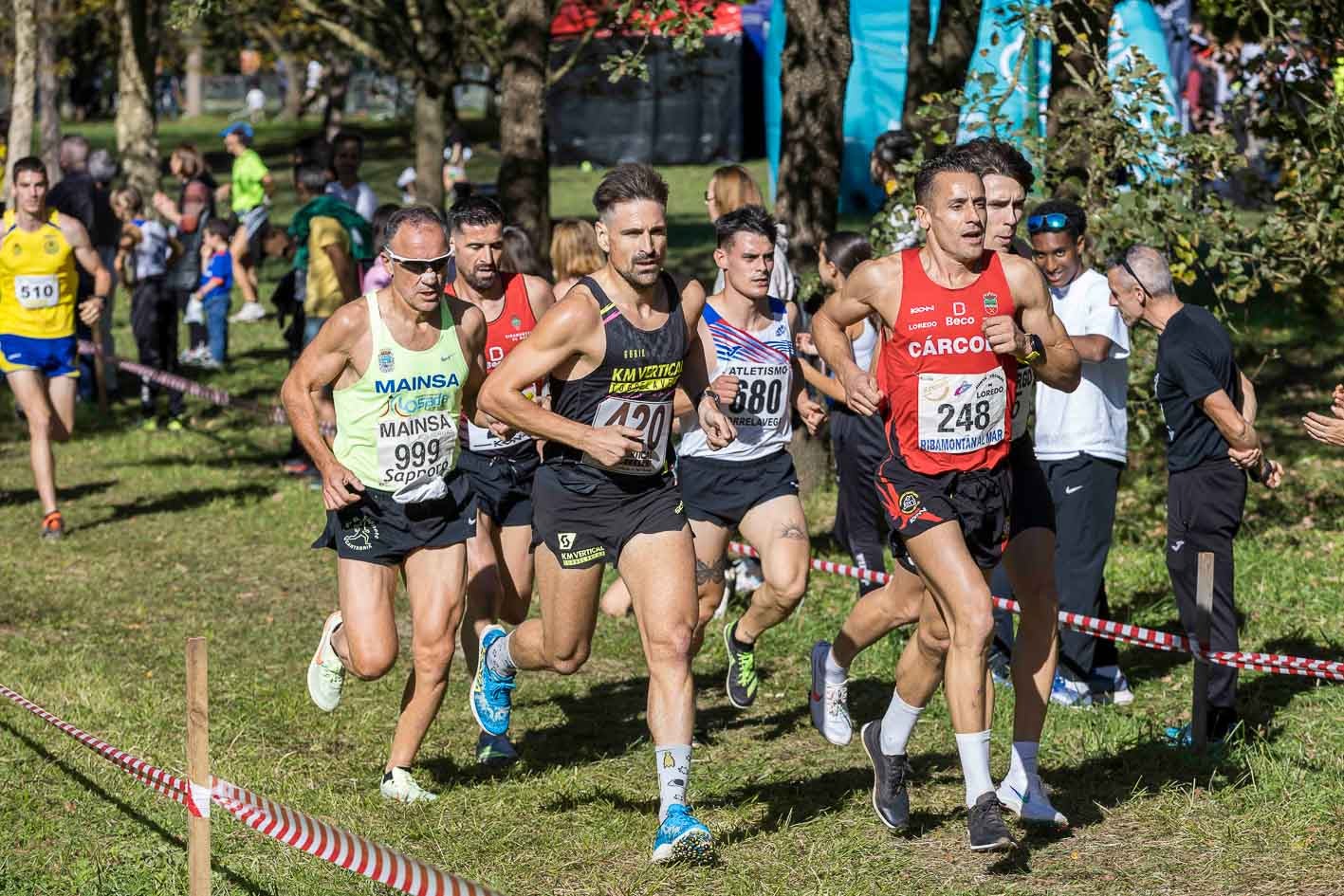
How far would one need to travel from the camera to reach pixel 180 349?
20266 millimetres

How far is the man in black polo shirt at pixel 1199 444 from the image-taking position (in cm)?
702

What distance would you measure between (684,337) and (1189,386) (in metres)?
2.13

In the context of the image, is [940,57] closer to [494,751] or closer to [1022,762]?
[494,751]

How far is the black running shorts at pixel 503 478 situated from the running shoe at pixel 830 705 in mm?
1457

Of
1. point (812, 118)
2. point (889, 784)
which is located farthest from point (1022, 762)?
point (812, 118)

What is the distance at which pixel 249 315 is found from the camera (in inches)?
854

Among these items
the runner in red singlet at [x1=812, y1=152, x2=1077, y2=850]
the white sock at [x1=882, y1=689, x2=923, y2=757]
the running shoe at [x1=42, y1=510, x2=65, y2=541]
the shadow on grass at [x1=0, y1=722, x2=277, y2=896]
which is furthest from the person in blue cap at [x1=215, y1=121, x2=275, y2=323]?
the white sock at [x1=882, y1=689, x2=923, y2=757]

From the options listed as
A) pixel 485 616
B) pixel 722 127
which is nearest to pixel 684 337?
pixel 485 616

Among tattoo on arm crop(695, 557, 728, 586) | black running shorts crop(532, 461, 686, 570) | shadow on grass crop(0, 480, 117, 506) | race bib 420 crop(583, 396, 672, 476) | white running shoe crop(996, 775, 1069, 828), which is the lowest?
white running shoe crop(996, 775, 1069, 828)

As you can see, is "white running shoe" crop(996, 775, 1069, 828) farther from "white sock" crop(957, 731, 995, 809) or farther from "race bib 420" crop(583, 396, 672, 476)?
"race bib 420" crop(583, 396, 672, 476)

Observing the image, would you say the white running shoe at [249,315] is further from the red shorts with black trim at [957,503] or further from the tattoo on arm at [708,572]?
the red shorts with black trim at [957,503]

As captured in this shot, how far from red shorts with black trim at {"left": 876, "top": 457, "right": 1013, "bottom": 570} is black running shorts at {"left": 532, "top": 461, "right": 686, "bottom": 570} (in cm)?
81

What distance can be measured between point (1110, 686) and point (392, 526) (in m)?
3.53

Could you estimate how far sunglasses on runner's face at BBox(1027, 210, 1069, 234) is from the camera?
754 cm
